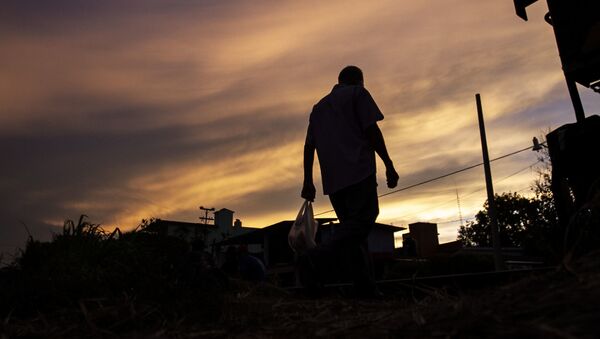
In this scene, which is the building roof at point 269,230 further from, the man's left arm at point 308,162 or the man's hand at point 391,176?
the man's hand at point 391,176

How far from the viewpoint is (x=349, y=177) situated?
3.72m

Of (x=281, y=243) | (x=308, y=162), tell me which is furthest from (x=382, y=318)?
(x=281, y=243)

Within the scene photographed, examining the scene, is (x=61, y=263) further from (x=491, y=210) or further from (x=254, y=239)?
(x=254, y=239)

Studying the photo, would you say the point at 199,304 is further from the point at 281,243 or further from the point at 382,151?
the point at 281,243

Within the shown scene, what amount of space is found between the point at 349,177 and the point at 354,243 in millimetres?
549

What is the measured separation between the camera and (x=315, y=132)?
14.2 ft

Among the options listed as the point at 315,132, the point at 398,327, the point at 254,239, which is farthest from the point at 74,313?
the point at 254,239

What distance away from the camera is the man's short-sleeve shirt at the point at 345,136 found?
3.75 meters

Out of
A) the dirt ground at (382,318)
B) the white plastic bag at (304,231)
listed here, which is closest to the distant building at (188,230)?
the white plastic bag at (304,231)

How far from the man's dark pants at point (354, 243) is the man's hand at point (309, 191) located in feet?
1.90

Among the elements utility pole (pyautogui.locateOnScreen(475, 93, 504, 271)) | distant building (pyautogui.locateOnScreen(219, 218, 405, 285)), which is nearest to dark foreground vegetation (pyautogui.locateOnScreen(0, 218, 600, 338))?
utility pole (pyautogui.locateOnScreen(475, 93, 504, 271))

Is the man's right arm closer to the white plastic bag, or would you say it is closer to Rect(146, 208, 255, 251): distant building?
the white plastic bag

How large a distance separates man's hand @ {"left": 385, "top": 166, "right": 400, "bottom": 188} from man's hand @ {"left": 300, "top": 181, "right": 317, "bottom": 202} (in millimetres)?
825

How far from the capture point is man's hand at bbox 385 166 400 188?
373 cm
